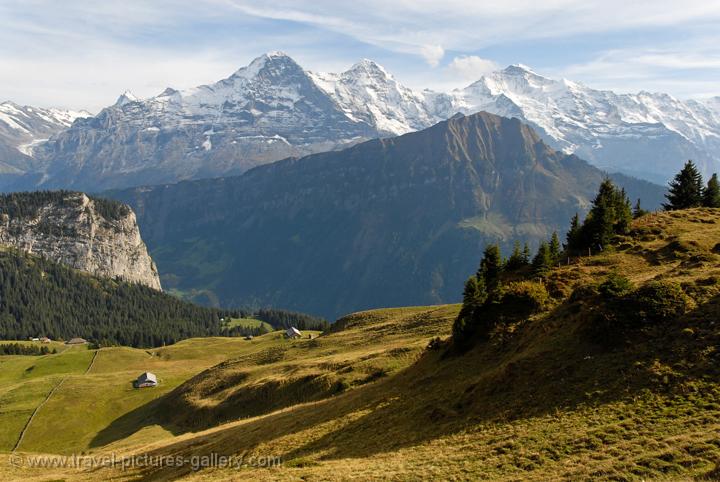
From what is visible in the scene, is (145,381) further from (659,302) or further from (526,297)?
(659,302)

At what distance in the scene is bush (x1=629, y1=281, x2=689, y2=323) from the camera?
41.9 meters

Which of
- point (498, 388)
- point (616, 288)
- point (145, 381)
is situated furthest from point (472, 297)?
point (145, 381)

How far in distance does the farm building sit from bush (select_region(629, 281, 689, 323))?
12637 centimetres

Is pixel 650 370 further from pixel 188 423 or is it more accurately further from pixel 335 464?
pixel 188 423

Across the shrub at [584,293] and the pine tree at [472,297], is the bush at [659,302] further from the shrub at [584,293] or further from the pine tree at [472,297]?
the pine tree at [472,297]

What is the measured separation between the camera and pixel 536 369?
42.3m

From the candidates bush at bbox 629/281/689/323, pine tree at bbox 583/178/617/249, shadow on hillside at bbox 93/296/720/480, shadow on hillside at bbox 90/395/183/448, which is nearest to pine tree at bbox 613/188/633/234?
pine tree at bbox 583/178/617/249

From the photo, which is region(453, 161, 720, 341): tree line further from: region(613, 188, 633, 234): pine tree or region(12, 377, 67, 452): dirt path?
region(12, 377, 67, 452): dirt path

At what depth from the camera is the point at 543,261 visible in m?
63.3

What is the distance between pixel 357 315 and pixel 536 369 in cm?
9928

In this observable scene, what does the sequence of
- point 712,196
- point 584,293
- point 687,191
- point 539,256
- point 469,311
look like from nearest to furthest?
point 584,293 → point 469,311 → point 539,256 → point 712,196 → point 687,191

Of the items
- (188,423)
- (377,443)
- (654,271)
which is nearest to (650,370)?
(377,443)

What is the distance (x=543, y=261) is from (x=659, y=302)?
2097 centimetres

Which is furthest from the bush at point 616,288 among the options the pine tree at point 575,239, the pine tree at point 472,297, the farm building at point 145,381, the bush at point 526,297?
the farm building at point 145,381
